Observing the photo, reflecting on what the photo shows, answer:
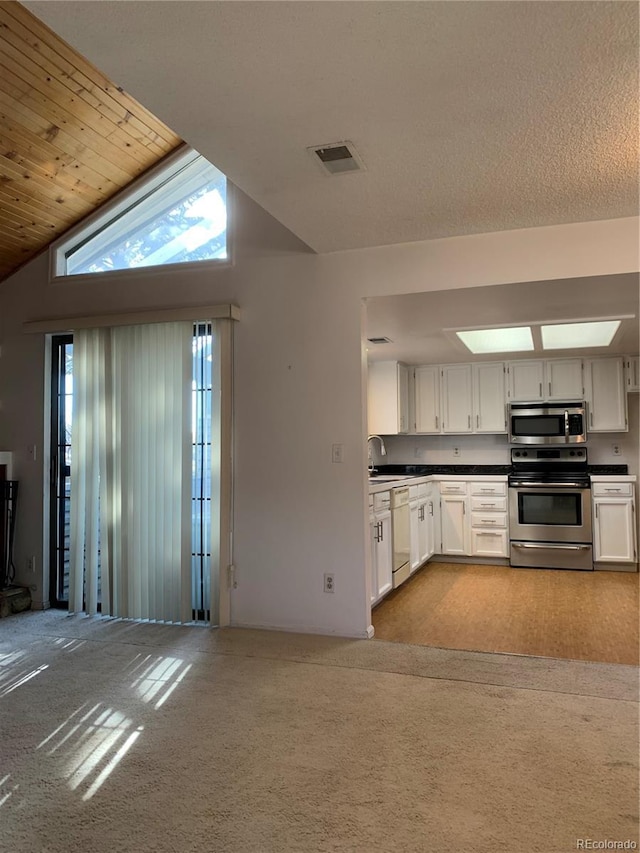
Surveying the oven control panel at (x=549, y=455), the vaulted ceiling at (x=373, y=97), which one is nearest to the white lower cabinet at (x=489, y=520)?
the oven control panel at (x=549, y=455)

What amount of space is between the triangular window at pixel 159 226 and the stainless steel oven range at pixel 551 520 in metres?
3.83

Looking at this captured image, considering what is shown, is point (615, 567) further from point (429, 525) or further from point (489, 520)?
point (429, 525)

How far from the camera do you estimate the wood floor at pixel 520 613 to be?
3764mm

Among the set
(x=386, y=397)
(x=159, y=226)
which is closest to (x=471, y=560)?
(x=386, y=397)

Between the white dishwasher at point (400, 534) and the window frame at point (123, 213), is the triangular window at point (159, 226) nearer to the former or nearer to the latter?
the window frame at point (123, 213)

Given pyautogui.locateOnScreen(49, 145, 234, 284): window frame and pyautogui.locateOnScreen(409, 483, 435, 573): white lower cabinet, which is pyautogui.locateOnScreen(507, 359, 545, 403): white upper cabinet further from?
pyautogui.locateOnScreen(49, 145, 234, 284): window frame

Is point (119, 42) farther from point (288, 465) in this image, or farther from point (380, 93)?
point (288, 465)

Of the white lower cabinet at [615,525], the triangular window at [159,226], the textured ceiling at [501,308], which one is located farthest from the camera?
the white lower cabinet at [615,525]

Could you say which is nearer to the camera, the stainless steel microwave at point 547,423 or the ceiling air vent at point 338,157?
the ceiling air vent at point 338,157

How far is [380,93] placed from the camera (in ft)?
7.36

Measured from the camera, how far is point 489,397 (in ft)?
22.2

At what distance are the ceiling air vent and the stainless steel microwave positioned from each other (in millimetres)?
4381

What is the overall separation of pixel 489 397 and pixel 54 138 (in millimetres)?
4677

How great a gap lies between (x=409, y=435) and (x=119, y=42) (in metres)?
5.66
